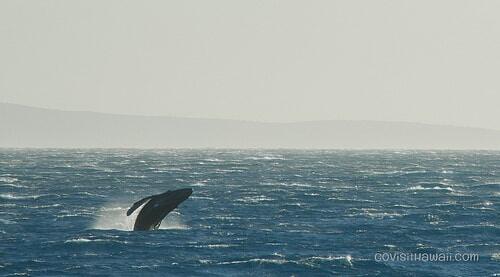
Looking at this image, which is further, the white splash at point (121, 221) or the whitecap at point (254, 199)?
the whitecap at point (254, 199)

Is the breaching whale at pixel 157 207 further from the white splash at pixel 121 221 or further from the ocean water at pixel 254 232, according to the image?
the white splash at pixel 121 221

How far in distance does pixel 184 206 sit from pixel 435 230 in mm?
16581

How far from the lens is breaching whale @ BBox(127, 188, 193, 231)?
3734 centimetres

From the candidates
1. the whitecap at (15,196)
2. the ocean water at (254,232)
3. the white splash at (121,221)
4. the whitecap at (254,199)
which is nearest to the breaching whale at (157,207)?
the ocean water at (254,232)

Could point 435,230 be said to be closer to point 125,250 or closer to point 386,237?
point 386,237

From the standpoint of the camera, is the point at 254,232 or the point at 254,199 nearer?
the point at 254,232

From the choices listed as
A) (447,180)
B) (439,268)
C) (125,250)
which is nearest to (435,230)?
(439,268)

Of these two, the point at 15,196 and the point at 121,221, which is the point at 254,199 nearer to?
the point at 121,221

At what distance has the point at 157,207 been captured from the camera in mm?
38312

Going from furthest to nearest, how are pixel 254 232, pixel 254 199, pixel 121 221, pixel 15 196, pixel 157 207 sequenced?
pixel 15 196 < pixel 254 199 < pixel 121 221 < pixel 254 232 < pixel 157 207

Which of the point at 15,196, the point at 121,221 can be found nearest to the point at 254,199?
the point at 121,221

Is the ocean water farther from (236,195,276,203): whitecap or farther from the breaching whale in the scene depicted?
the breaching whale

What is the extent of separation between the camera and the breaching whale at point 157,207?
37.3 m

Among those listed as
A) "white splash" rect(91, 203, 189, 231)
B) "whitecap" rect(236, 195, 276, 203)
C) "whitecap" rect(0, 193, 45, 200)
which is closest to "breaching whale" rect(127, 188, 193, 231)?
"white splash" rect(91, 203, 189, 231)
